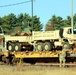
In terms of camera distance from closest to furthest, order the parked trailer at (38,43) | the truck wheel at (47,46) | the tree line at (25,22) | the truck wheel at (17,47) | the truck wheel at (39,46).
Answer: the parked trailer at (38,43) → the truck wheel at (47,46) → the truck wheel at (39,46) → the truck wheel at (17,47) → the tree line at (25,22)

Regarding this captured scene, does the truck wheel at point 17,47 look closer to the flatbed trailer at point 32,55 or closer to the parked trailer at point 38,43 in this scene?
the parked trailer at point 38,43

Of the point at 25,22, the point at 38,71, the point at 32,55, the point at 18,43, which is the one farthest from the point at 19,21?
the point at 38,71

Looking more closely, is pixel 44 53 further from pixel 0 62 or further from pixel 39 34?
pixel 0 62

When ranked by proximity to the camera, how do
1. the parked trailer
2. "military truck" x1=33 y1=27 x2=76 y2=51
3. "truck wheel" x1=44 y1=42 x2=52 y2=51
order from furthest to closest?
"truck wheel" x1=44 y1=42 x2=52 y2=51 < "military truck" x1=33 y1=27 x2=76 y2=51 < the parked trailer

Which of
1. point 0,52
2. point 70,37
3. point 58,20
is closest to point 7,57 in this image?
point 0,52

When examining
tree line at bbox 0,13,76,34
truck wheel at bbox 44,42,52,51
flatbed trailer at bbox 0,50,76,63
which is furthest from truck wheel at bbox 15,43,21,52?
tree line at bbox 0,13,76,34

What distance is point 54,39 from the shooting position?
31.0m

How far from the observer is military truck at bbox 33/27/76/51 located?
3034cm

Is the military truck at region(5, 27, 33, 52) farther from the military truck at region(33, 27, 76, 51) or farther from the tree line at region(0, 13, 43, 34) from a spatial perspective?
the tree line at region(0, 13, 43, 34)

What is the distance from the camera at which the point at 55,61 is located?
30.7m

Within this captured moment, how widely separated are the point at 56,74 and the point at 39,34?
12.6m

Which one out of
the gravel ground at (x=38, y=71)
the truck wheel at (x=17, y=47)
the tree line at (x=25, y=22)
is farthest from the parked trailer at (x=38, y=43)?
the tree line at (x=25, y=22)

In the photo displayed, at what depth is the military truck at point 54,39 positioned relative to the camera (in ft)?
99.6

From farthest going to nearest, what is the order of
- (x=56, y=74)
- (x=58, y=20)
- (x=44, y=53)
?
(x=58, y=20)
(x=44, y=53)
(x=56, y=74)
